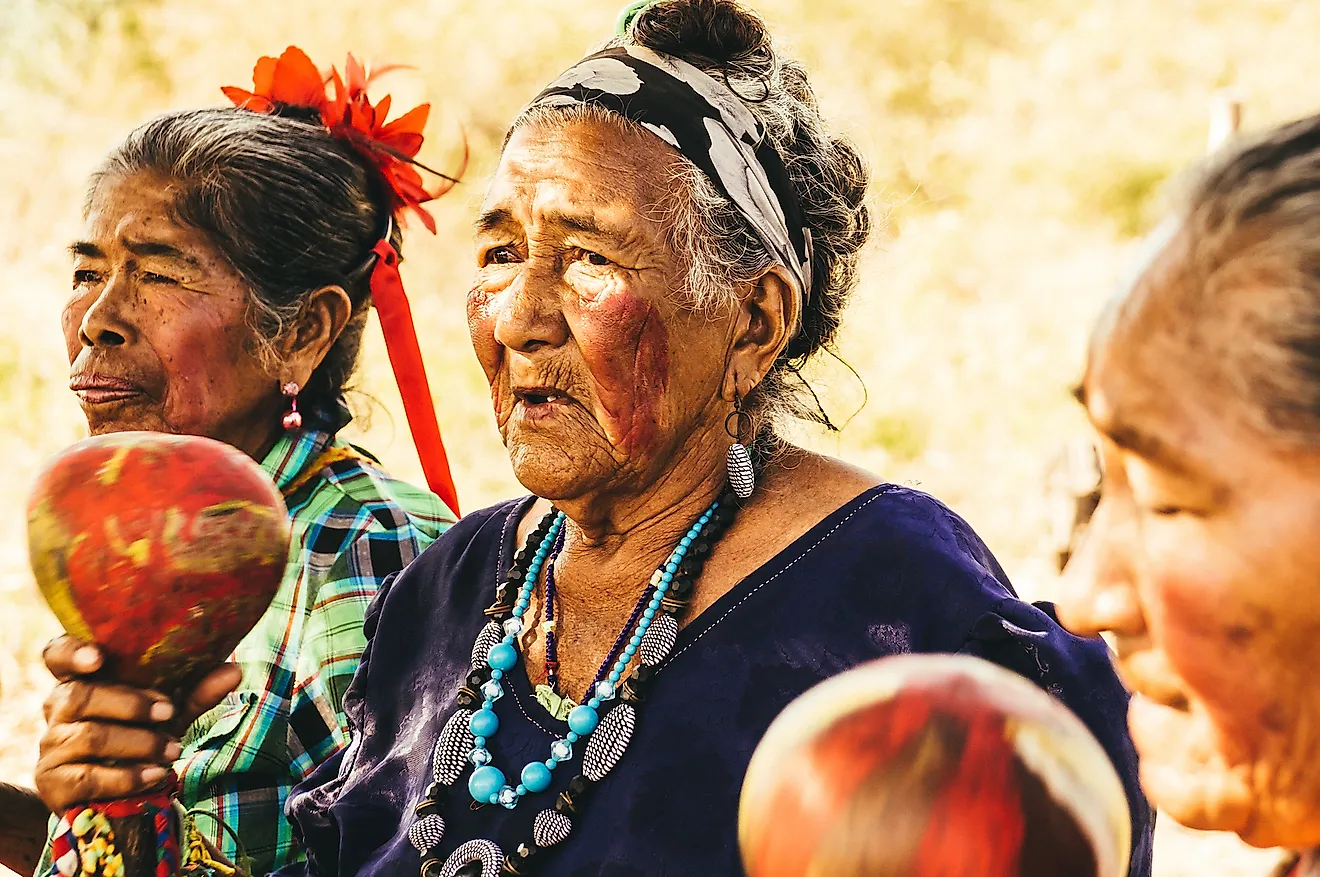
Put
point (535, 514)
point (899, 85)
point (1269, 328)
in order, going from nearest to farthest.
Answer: point (1269, 328) → point (535, 514) → point (899, 85)

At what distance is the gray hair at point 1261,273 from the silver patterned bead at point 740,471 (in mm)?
1365

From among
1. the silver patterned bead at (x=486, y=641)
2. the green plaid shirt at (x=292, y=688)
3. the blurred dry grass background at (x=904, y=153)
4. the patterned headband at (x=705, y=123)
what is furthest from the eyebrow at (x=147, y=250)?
the blurred dry grass background at (x=904, y=153)

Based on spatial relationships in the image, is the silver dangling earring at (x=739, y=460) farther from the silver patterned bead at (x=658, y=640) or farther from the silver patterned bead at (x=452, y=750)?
the silver patterned bead at (x=452, y=750)

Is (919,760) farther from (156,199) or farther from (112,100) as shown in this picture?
(112,100)

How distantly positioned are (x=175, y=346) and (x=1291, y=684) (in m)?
2.51

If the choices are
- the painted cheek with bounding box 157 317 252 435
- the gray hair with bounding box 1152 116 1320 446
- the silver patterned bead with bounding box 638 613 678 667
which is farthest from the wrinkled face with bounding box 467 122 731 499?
the gray hair with bounding box 1152 116 1320 446

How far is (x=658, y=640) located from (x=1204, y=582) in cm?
129

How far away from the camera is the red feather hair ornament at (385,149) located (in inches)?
130

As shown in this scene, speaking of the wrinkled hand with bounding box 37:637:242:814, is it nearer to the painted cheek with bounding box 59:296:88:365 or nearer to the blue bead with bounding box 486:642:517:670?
the blue bead with bounding box 486:642:517:670

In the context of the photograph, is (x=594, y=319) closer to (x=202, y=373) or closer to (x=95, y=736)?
(x=95, y=736)

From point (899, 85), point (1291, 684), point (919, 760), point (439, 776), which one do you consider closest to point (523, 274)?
point (439, 776)

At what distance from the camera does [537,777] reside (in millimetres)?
2080

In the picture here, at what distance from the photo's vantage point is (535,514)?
2.58 meters

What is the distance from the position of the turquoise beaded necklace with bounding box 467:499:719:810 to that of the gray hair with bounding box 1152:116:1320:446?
4.46ft
